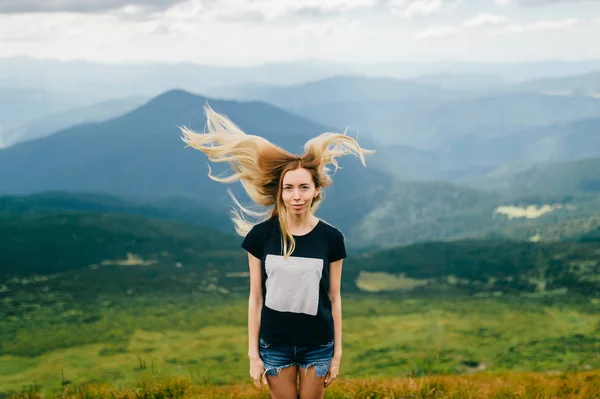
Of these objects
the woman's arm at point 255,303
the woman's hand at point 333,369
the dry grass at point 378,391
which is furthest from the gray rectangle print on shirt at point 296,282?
the dry grass at point 378,391

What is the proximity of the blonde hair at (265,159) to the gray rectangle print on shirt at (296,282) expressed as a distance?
0.55m

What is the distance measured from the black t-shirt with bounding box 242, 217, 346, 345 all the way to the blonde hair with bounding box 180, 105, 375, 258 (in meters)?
0.38

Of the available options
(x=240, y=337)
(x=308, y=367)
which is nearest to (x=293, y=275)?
(x=308, y=367)

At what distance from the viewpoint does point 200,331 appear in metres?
55.7

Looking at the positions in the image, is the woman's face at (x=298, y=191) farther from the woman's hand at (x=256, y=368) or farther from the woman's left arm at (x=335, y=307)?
the woman's hand at (x=256, y=368)

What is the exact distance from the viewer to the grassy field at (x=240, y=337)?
119ft

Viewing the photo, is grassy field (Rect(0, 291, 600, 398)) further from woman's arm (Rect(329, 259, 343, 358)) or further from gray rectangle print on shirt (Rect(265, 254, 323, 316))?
gray rectangle print on shirt (Rect(265, 254, 323, 316))

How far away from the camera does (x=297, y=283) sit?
18.8 ft

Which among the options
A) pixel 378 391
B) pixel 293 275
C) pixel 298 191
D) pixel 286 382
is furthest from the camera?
pixel 378 391

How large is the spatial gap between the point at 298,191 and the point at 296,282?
879 millimetres

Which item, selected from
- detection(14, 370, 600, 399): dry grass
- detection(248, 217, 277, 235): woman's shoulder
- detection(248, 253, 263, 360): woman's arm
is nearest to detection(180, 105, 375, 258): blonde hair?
detection(248, 217, 277, 235): woman's shoulder

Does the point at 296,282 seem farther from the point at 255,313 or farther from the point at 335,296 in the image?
the point at 255,313

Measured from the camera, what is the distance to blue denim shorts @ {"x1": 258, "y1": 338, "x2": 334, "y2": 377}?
19.3 ft

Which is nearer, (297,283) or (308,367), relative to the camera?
(297,283)
